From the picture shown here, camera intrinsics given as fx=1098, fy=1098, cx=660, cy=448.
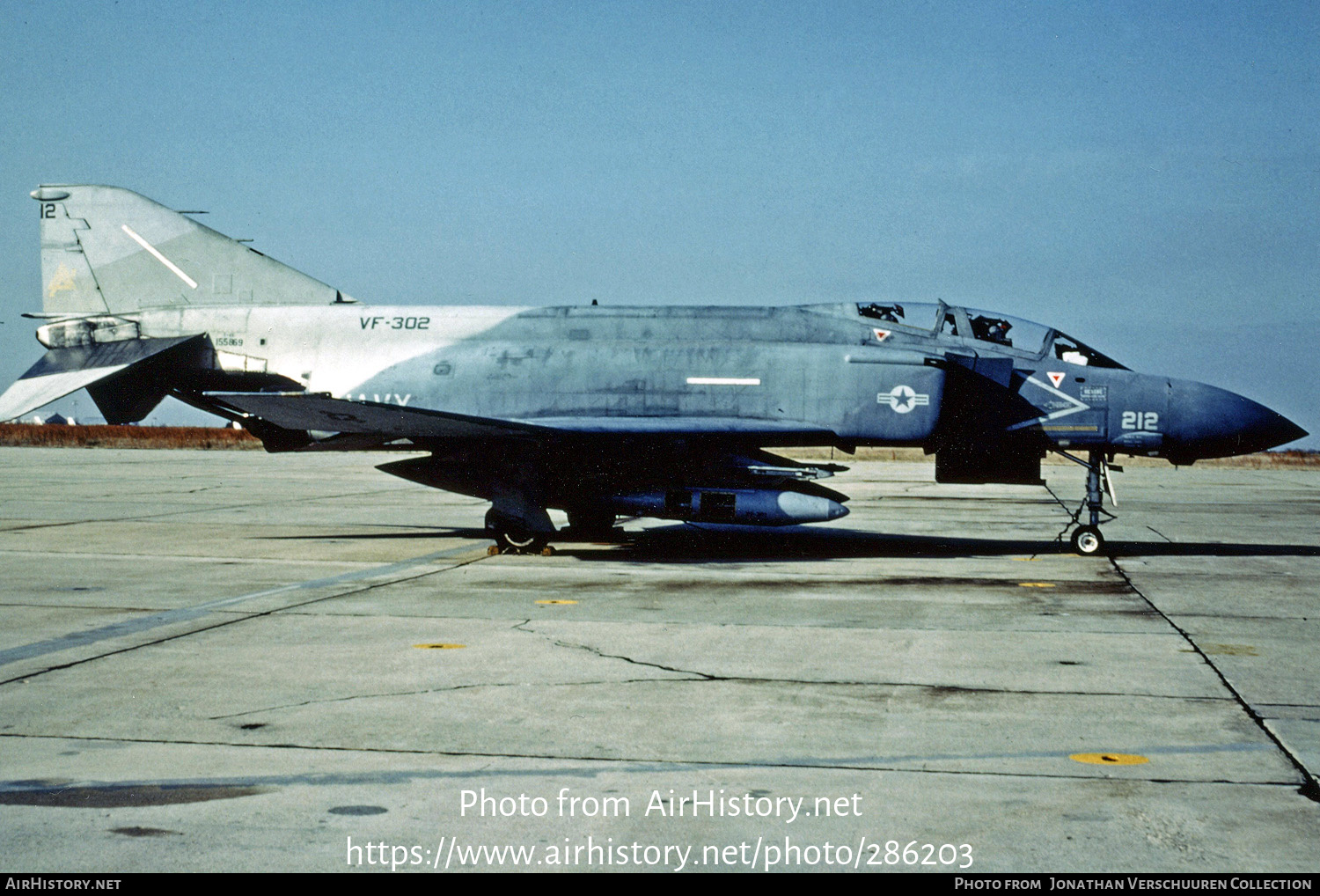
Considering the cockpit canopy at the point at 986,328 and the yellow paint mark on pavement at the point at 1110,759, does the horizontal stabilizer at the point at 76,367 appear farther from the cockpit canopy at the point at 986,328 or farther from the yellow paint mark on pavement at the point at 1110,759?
the yellow paint mark on pavement at the point at 1110,759

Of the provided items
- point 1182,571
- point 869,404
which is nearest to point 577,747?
point 869,404

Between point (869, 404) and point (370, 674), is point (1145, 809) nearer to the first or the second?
point (370, 674)

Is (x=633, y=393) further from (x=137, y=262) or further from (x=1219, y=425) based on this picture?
(x=137, y=262)

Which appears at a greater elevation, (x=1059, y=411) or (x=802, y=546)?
(x=1059, y=411)

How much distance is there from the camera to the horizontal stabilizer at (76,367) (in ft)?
47.5

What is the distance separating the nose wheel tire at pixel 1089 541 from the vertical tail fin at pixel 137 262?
10959 mm

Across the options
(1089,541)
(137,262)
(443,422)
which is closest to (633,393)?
(443,422)

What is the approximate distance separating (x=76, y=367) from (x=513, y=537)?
674 centimetres

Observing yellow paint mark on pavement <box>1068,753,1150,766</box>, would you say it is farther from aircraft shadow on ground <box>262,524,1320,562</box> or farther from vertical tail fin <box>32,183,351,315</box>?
vertical tail fin <box>32,183,351,315</box>

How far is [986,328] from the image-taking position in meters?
14.0

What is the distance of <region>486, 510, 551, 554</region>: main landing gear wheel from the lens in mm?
13789
